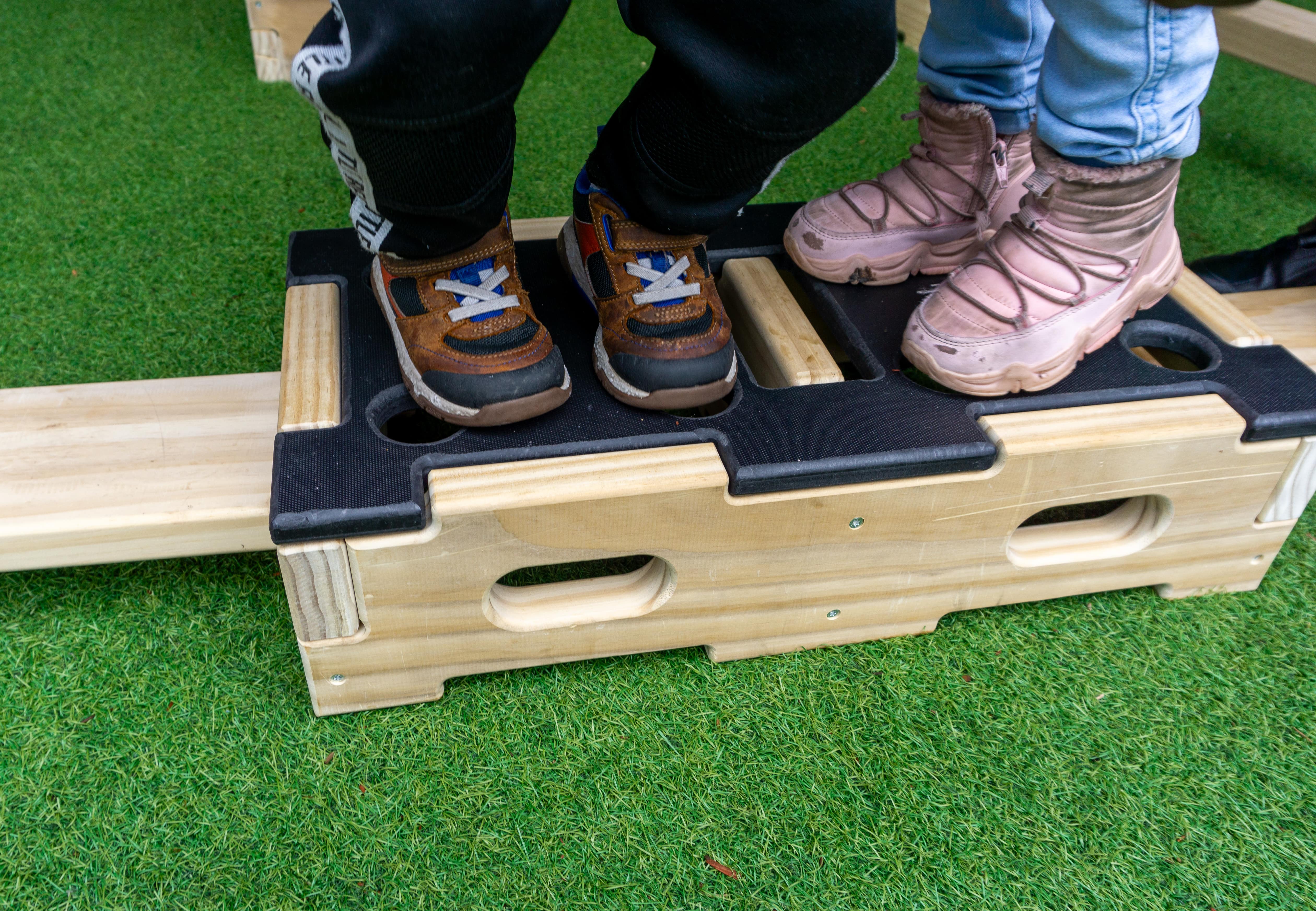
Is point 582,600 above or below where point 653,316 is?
below

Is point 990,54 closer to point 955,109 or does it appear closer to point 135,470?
point 955,109

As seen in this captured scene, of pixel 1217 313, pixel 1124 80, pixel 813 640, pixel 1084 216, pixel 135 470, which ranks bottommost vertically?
pixel 813 640

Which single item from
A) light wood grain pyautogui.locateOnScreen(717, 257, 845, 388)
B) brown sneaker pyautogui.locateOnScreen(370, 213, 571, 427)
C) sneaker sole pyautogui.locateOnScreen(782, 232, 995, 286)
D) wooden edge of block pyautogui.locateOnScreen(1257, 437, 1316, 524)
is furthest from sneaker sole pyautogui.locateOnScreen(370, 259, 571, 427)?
wooden edge of block pyautogui.locateOnScreen(1257, 437, 1316, 524)

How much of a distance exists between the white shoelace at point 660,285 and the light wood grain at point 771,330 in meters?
A: 0.13

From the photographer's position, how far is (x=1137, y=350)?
3.53ft

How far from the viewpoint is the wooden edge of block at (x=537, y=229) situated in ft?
3.58

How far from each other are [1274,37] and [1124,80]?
1170 millimetres

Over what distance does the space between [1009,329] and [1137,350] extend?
0.29 meters

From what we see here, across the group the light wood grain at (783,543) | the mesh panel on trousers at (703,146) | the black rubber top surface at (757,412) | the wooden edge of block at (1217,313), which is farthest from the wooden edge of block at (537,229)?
the wooden edge of block at (1217,313)

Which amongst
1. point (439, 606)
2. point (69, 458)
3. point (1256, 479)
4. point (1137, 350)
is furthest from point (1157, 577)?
point (69, 458)

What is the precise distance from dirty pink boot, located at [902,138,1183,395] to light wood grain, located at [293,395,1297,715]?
0.06 m

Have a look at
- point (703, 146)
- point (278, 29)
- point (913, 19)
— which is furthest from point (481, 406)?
point (913, 19)

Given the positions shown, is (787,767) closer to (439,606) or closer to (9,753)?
(439,606)

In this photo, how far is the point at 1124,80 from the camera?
30.1 inches
